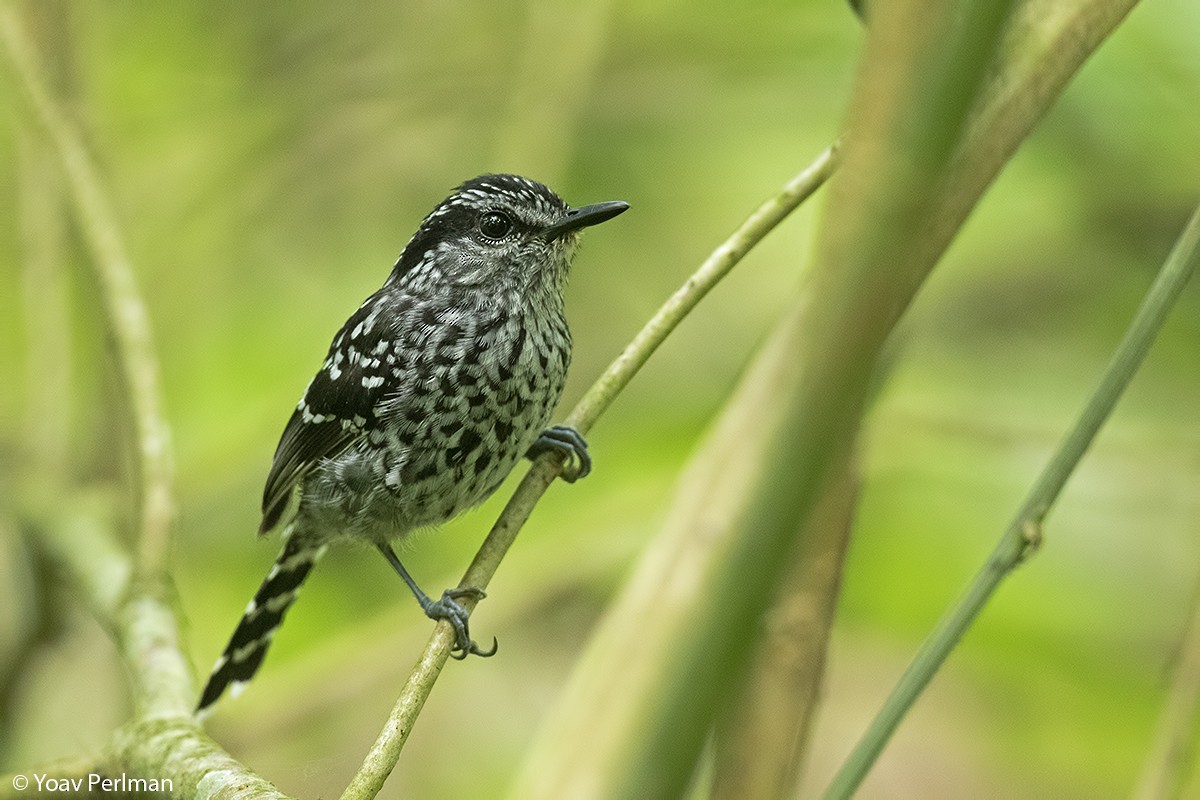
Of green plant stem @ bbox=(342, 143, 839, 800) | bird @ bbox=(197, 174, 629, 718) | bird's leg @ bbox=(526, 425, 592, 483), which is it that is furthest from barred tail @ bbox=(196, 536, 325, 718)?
green plant stem @ bbox=(342, 143, 839, 800)

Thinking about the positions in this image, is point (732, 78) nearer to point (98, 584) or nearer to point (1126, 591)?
point (1126, 591)

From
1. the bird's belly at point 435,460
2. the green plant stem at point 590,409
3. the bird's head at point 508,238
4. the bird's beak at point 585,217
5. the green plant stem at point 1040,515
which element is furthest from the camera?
the bird's head at point 508,238

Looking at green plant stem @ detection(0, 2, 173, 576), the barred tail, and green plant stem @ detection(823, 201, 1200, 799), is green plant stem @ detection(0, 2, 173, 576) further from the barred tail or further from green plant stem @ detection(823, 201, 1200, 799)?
green plant stem @ detection(823, 201, 1200, 799)

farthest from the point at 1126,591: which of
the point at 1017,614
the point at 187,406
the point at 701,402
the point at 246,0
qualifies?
the point at 246,0

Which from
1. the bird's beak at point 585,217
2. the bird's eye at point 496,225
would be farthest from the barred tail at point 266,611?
the bird's beak at point 585,217

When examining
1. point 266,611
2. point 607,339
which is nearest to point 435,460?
point 266,611

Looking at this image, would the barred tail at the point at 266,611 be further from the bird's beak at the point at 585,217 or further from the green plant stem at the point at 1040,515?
the green plant stem at the point at 1040,515
